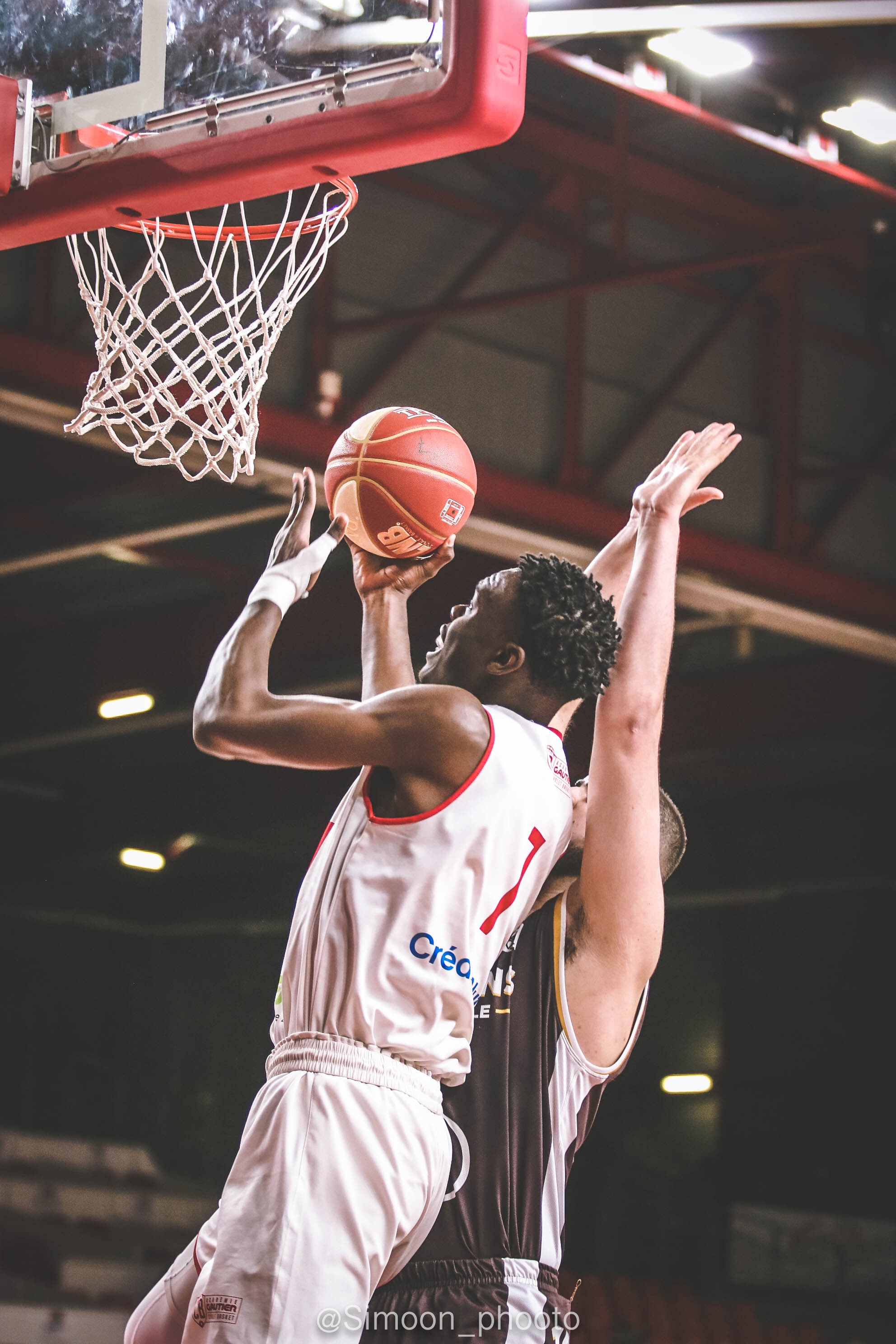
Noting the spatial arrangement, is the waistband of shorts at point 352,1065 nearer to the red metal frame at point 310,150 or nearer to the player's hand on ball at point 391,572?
the player's hand on ball at point 391,572

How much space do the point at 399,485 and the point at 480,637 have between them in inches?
20.8

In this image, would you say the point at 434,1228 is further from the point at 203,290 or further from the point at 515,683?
the point at 203,290

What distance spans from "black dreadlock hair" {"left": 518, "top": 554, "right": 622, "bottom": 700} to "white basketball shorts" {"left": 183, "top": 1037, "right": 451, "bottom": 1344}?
32.6 inches

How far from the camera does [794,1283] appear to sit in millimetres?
12359

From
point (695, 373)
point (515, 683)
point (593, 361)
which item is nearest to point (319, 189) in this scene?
point (593, 361)

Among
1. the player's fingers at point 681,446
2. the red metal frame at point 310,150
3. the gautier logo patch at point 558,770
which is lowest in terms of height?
the gautier logo patch at point 558,770

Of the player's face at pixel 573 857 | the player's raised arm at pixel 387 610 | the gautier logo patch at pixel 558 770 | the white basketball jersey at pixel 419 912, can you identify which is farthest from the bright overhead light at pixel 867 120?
the white basketball jersey at pixel 419 912

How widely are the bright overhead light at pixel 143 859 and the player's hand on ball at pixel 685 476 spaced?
40.1ft

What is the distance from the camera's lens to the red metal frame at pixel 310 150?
3.03 metres

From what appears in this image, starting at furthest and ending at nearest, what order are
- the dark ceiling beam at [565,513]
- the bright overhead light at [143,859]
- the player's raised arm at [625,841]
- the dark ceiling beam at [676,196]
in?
the bright overhead light at [143,859] < the dark ceiling beam at [676,196] < the dark ceiling beam at [565,513] < the player's raised arm at [625,841]

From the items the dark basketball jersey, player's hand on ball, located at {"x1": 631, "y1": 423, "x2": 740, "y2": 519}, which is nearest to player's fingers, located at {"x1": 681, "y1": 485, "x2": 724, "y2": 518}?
player's hand on ball, located at {"x1": 631, "y1": 423, "x2": 740, "y2": 519}

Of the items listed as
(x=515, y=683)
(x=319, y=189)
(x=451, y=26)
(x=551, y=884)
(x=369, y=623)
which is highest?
(x=319, y=189)

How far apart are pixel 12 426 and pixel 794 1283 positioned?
859 cm

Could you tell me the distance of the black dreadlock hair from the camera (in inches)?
126
